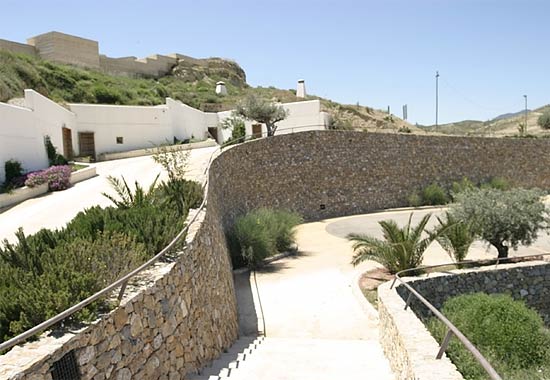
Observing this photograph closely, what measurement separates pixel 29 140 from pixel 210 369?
1330cm

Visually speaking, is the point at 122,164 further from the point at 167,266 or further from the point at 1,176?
the point at 167,266

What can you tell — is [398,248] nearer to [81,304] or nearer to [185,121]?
[81,304]

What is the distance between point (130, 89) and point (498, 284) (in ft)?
107

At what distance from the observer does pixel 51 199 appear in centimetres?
1434

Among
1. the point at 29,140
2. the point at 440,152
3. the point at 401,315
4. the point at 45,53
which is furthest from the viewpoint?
the point at 45,53

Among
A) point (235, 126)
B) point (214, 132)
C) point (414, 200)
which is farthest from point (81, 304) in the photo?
point (214, 132)

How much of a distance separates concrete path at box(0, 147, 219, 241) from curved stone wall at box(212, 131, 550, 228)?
11.0ft

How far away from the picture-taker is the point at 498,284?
1116 centimetres

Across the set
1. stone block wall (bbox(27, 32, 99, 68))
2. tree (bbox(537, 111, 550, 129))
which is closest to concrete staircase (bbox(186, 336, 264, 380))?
stone block wall (bbox(27, 32, 99, 68))

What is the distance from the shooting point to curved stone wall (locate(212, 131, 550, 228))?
2212cm

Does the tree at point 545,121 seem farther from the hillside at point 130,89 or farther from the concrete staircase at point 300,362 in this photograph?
the concrete staircase at point 300,362

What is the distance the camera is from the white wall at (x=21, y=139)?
1461 centimetres

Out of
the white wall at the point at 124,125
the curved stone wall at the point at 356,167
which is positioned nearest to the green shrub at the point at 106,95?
the white wall at the point at 124,125

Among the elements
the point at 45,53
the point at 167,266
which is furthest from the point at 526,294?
the point at 45,53
